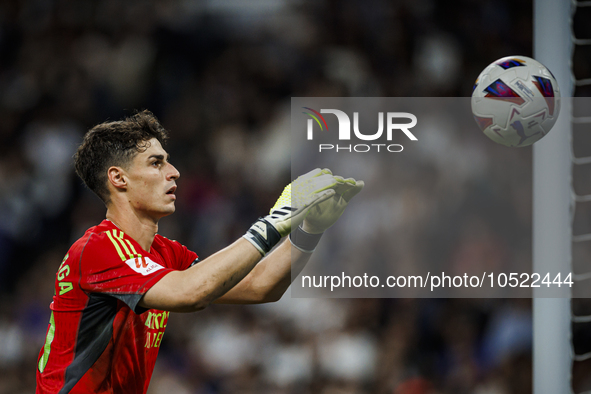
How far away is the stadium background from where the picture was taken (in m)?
4.61

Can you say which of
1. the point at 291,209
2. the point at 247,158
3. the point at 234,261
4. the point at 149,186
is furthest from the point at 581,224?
the point at 149,186

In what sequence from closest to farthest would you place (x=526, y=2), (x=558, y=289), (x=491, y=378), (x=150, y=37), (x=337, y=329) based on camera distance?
(x=558, y=289) < (x=491, y=378) < (x=337, y=329) < (x=526, y=2) < (x=150, y=37)

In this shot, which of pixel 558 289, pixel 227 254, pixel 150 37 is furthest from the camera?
pixel 150 37

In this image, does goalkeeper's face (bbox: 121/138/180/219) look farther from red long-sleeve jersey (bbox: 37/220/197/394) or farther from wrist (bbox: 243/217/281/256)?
wrist (bbox: 243/217/281/256)

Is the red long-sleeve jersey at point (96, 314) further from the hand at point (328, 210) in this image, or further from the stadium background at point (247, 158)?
the stadium background at point (247, 158)

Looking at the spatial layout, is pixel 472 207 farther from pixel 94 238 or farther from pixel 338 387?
pixel 94 238

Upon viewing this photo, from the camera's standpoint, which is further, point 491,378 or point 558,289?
point 491,378

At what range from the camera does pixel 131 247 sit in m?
2.32

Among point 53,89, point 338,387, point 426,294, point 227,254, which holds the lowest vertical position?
point 338,387

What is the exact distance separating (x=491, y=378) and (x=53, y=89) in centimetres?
497

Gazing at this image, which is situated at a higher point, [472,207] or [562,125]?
[562,125]

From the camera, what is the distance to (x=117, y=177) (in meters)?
2.60

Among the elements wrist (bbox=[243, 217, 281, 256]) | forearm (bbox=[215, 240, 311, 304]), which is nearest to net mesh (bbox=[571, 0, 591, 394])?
forearm (bbox=[215, 240, 311, 304])

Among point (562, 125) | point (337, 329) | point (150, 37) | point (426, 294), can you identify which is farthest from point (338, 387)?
point (150, 37)
